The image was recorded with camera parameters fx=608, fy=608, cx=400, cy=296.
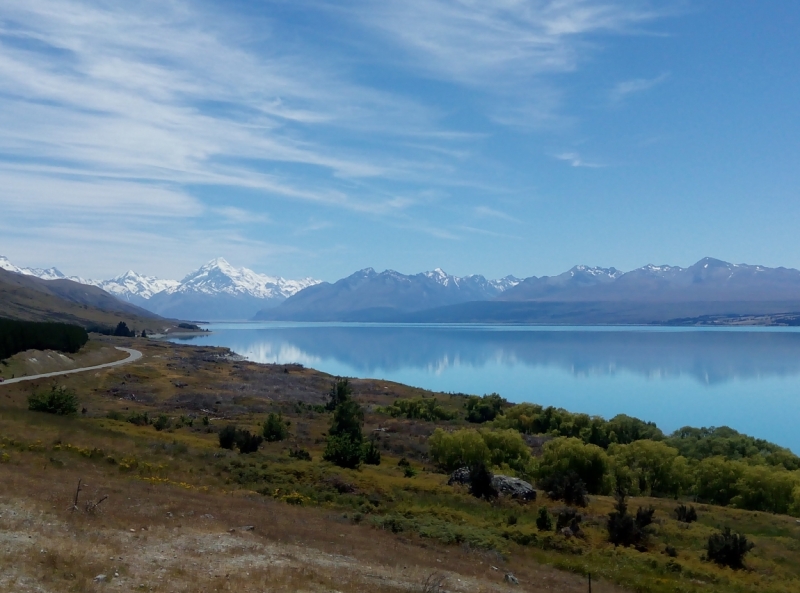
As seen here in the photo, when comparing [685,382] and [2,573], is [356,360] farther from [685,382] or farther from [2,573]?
[2,573]

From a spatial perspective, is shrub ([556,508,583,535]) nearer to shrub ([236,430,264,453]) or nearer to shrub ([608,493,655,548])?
shrub ([608,493,655,548])

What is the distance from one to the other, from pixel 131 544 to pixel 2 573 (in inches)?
140

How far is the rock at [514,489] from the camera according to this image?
34531mm

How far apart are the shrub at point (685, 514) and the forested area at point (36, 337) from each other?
7275 centimetres

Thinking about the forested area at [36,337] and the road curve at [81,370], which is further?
the forested area at [36,337]

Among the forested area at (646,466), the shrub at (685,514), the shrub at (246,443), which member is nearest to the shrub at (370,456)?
the forested area at (646,466)

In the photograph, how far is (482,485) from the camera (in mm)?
34094

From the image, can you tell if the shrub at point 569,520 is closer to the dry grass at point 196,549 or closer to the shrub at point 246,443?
the dry grass at point 196,549

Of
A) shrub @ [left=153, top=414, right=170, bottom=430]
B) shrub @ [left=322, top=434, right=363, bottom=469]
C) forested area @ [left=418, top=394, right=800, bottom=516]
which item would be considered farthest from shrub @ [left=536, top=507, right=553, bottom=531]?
shrub @ [left=153, top=414, right=170, bottom=430]

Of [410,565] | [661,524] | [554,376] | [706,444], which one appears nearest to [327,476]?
[410,565]

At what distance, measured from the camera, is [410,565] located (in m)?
18.8

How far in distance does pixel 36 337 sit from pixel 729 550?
86.8 m

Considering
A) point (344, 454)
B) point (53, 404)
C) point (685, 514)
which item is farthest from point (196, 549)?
point (53, 404)

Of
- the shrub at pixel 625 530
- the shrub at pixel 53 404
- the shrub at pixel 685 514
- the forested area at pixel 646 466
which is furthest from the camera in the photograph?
the shrub at pixel 53 404
